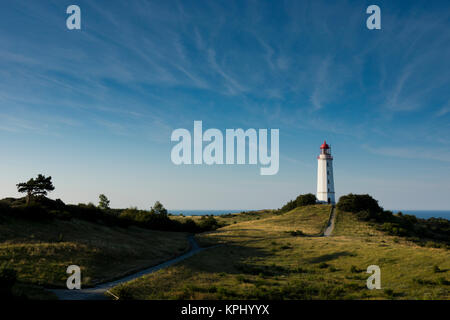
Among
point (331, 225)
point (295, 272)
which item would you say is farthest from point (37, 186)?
point (331, 225)

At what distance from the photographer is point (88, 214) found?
49.7 meters

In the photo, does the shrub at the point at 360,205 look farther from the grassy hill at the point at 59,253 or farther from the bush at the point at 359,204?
the grassy hill at the point at 59,253

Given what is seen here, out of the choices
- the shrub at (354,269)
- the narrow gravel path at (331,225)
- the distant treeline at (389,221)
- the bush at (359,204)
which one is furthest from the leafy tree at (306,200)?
the shrub at (354,269)

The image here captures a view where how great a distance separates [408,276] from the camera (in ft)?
79.3

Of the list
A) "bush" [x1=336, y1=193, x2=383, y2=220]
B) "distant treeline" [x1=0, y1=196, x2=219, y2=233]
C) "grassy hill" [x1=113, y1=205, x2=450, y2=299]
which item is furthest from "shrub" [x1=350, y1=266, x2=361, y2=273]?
"bush" [x1=336, y1=193, x2=383, y2=220]

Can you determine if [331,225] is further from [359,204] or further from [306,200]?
[306,200]

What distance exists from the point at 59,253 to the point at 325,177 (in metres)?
70.7

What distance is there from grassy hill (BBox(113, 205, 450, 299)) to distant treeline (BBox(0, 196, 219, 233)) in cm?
1828

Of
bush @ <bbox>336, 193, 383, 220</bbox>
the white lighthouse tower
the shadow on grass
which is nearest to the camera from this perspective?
the shadow on grass

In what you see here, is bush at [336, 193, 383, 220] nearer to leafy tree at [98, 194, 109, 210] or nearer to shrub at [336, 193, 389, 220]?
shrub at [336, 193, 389, 220]

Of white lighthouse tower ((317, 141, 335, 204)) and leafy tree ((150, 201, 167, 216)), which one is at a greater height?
white lighthouse tower ((317, 141, 335, 204))

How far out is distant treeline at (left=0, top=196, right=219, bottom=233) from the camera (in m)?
36.8
